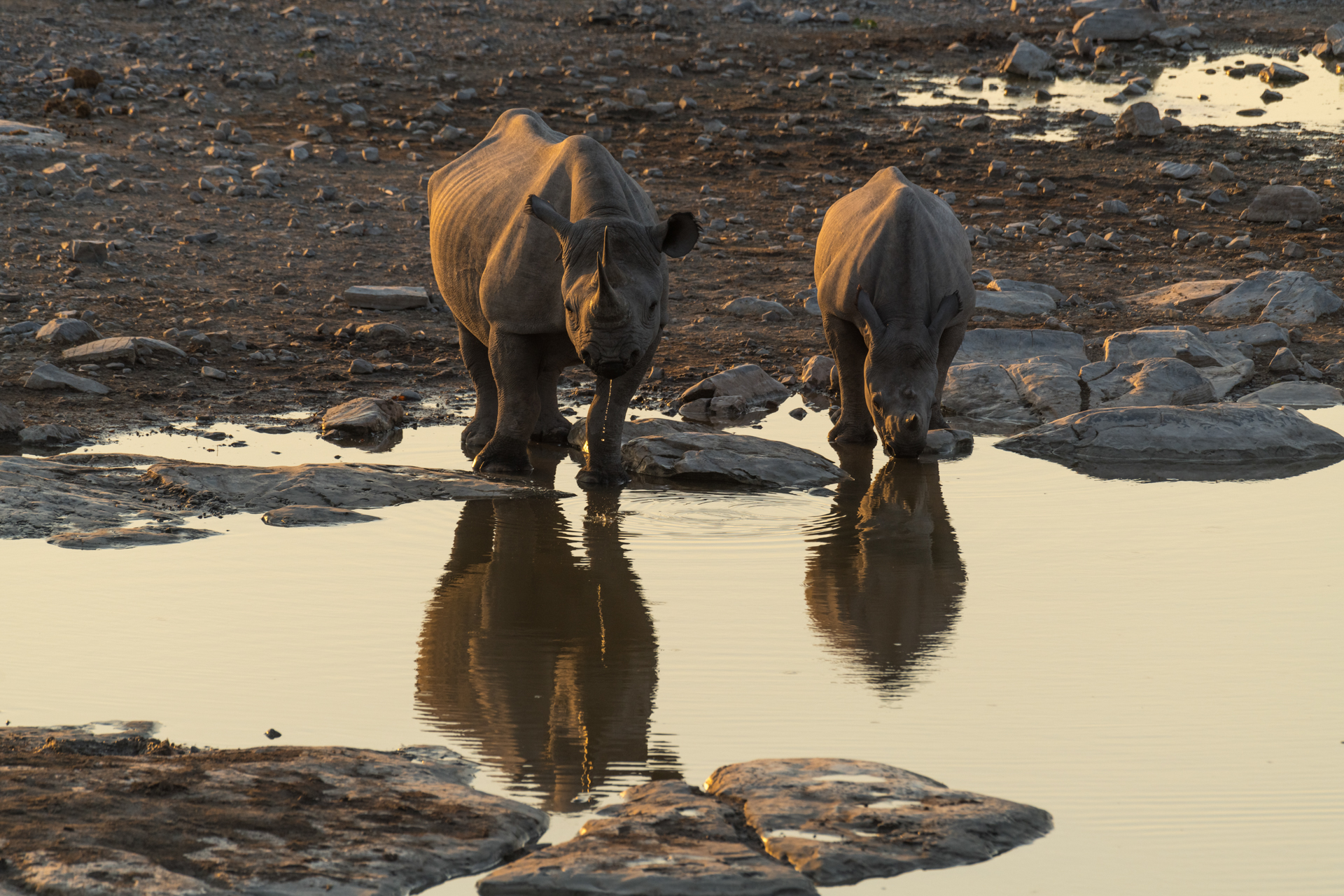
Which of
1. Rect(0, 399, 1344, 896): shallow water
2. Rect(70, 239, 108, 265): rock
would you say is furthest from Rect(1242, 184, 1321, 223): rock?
Rect(70, 239, 108, 265): rock

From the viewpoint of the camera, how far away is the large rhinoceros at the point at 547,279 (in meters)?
7.31

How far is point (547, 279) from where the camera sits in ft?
26.0

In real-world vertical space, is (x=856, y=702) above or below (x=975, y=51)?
below

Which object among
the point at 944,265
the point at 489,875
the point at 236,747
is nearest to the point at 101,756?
the point at 236,747

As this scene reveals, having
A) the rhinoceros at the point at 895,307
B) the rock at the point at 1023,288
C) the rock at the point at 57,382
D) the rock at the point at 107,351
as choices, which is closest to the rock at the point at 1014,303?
the rock at the point at 1023,288

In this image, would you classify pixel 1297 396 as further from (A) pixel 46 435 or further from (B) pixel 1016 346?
(A) pixel 46 435

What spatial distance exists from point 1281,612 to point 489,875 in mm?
3796

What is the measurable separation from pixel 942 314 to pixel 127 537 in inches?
168

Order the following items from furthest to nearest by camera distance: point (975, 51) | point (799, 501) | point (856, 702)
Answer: point (975, 51)
point (799, 501)
point (856, 702)

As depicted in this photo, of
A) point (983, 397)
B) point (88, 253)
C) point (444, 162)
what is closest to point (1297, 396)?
point (983, 397)

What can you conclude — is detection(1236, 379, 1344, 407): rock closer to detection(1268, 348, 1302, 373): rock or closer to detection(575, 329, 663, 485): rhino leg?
detection(1268, 348, 1302, 373): rock

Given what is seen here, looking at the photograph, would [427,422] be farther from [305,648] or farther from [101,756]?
[101,756]

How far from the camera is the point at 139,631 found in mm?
5887

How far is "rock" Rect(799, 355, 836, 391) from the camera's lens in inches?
414
